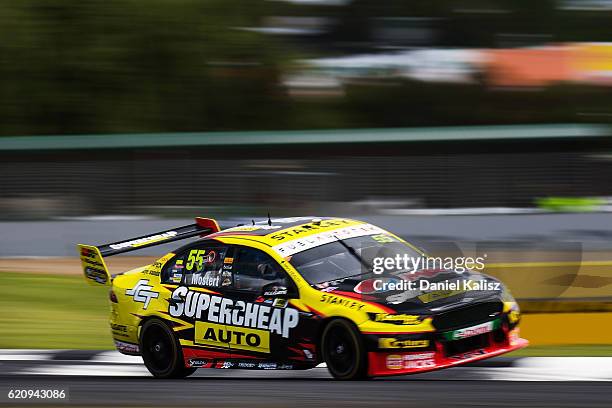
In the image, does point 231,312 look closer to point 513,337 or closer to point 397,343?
point 397,343

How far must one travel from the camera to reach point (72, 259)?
1412 centimetres

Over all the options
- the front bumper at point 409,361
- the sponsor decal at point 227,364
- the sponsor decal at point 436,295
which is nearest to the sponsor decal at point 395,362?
the front bumper at point 409,361

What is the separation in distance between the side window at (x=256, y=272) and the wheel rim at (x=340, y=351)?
59 centimetres

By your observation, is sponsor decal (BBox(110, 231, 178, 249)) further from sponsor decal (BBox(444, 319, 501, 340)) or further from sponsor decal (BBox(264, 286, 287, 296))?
sponsor decal (BBox(444, 319, 501, 340))

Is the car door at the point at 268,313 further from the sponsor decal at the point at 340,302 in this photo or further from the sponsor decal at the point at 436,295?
the sponsor decal at the point at 436,295

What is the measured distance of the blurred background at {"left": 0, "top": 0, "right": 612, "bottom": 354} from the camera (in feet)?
42.5

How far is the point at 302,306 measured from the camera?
748 centimetres

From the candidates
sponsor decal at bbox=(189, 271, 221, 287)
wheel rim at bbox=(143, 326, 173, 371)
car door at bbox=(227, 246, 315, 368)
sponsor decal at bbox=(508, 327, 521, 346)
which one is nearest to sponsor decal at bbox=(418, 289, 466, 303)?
sponsor decal at bbox=(508, 327, 521, 346)

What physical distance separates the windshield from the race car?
1 centimetres

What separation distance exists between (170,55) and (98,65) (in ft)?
4.91

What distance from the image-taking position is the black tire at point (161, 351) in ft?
27.7

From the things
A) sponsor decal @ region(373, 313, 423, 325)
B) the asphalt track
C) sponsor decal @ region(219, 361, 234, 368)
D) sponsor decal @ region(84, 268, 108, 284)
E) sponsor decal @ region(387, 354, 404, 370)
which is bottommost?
the asphalt track

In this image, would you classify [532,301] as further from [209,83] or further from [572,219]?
[209,83]

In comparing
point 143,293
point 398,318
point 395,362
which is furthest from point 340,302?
point 143,293
